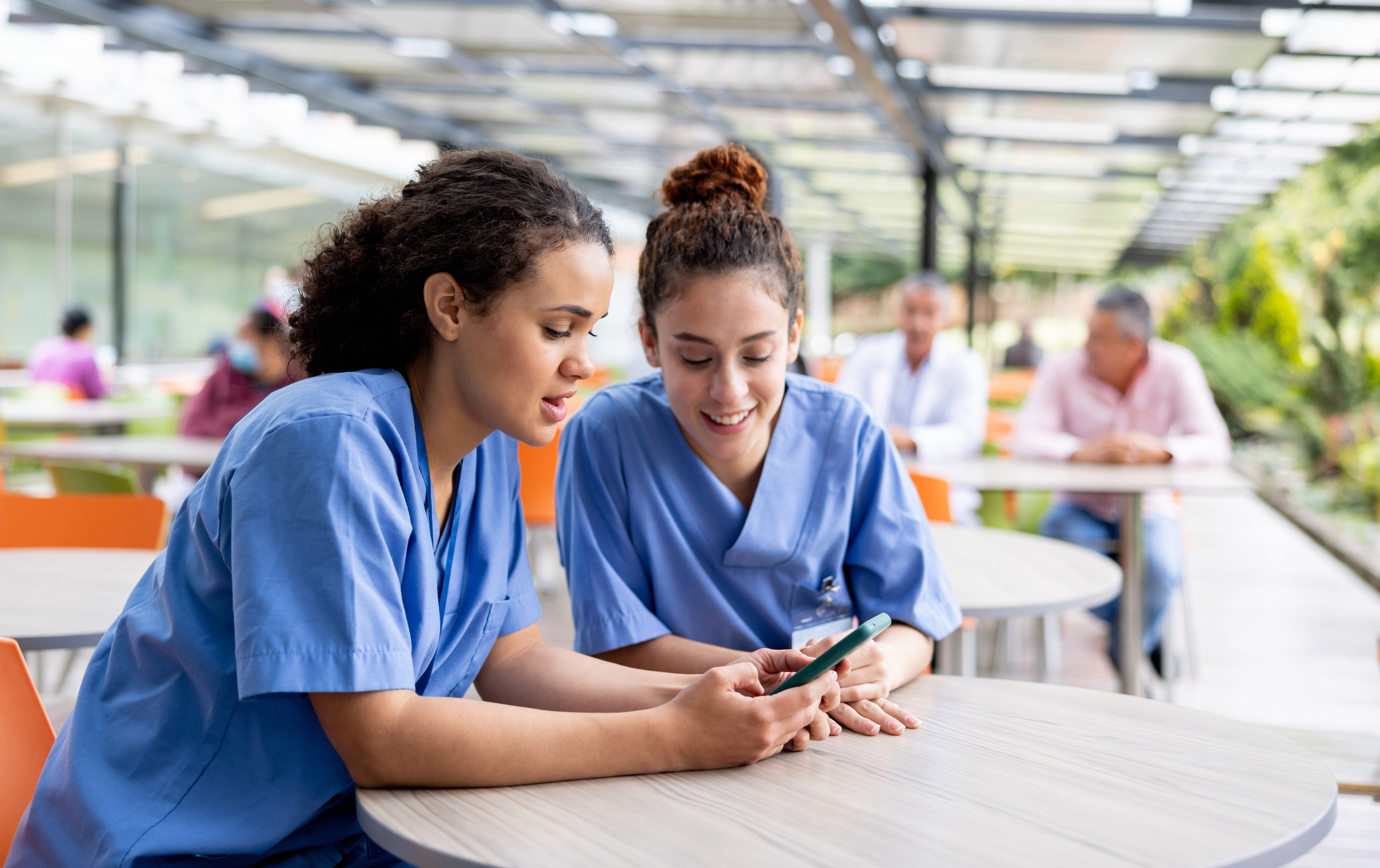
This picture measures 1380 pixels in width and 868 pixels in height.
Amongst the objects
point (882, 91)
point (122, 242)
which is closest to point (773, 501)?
point (882, 91)

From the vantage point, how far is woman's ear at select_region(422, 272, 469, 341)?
113cm

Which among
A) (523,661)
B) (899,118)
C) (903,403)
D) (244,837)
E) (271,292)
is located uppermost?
(899,118)

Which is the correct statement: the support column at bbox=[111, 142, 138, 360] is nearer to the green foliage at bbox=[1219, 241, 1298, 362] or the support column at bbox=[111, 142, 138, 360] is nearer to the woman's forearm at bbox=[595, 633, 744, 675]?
the woman's forearm at bbox=[595, 633, 744, 675]

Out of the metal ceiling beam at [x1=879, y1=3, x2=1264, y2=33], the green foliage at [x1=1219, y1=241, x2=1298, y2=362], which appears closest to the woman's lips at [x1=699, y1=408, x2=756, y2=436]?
the metal ceiling beam at [x1=879, y1=3, x2=1264, y2=33]

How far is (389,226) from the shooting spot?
1167 millimetres

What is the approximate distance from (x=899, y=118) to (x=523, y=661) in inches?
246

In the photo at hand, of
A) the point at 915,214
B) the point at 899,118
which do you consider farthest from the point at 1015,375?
the point at 899,118

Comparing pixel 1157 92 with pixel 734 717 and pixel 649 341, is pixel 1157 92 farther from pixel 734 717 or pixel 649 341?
pixel 734 717

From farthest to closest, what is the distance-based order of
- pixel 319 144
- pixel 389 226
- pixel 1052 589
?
pixel 319 144
pixel 1052 589
pixel 389 226

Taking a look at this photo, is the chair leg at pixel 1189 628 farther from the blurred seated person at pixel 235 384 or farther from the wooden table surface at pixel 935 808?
the blurred seated person at pixel 235 384

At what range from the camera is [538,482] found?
393 centimetres

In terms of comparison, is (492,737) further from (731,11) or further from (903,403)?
(731,11)

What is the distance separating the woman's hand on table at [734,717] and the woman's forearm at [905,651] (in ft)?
0.75

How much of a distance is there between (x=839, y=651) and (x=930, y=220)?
23.9 ft
